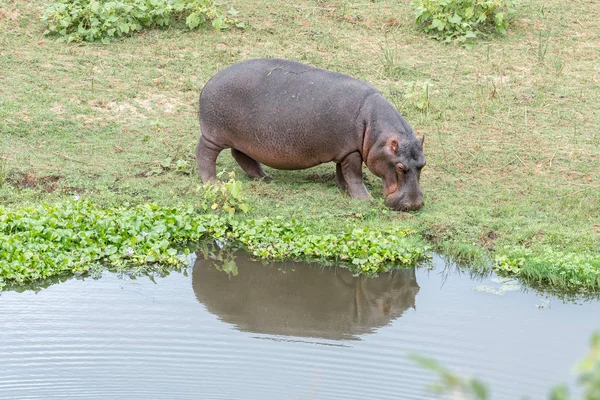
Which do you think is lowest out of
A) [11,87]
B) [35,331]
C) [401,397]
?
[11,87]

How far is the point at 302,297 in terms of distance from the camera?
6.41 metres

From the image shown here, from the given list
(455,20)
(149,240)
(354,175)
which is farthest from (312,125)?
(455,20)

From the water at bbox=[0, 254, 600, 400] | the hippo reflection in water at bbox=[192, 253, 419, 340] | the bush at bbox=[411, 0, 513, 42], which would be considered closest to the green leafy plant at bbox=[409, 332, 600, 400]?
the water at bbox=[0, 254, 600, 400]

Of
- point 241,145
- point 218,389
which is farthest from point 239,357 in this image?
point 241,145

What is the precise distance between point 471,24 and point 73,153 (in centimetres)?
538

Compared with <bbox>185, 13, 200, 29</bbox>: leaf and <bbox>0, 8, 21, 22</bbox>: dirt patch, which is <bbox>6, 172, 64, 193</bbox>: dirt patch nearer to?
<bbox>185, 13, 200, 29</bbox>: leaf

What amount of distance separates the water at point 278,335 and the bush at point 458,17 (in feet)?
17.9

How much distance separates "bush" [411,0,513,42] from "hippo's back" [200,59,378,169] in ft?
12.8

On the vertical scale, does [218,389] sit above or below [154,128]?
above

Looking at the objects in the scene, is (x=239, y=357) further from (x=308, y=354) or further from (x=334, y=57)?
(x=334, y=57)

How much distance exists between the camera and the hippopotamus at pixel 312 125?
303 inches

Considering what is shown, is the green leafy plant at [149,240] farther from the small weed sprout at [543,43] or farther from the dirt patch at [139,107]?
the small weed sprout at [543,43]

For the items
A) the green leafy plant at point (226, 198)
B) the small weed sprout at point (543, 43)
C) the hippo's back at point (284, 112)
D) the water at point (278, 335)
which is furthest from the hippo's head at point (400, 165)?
the small weed sprout at point (543, 43)

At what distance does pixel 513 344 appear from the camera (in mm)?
5668
